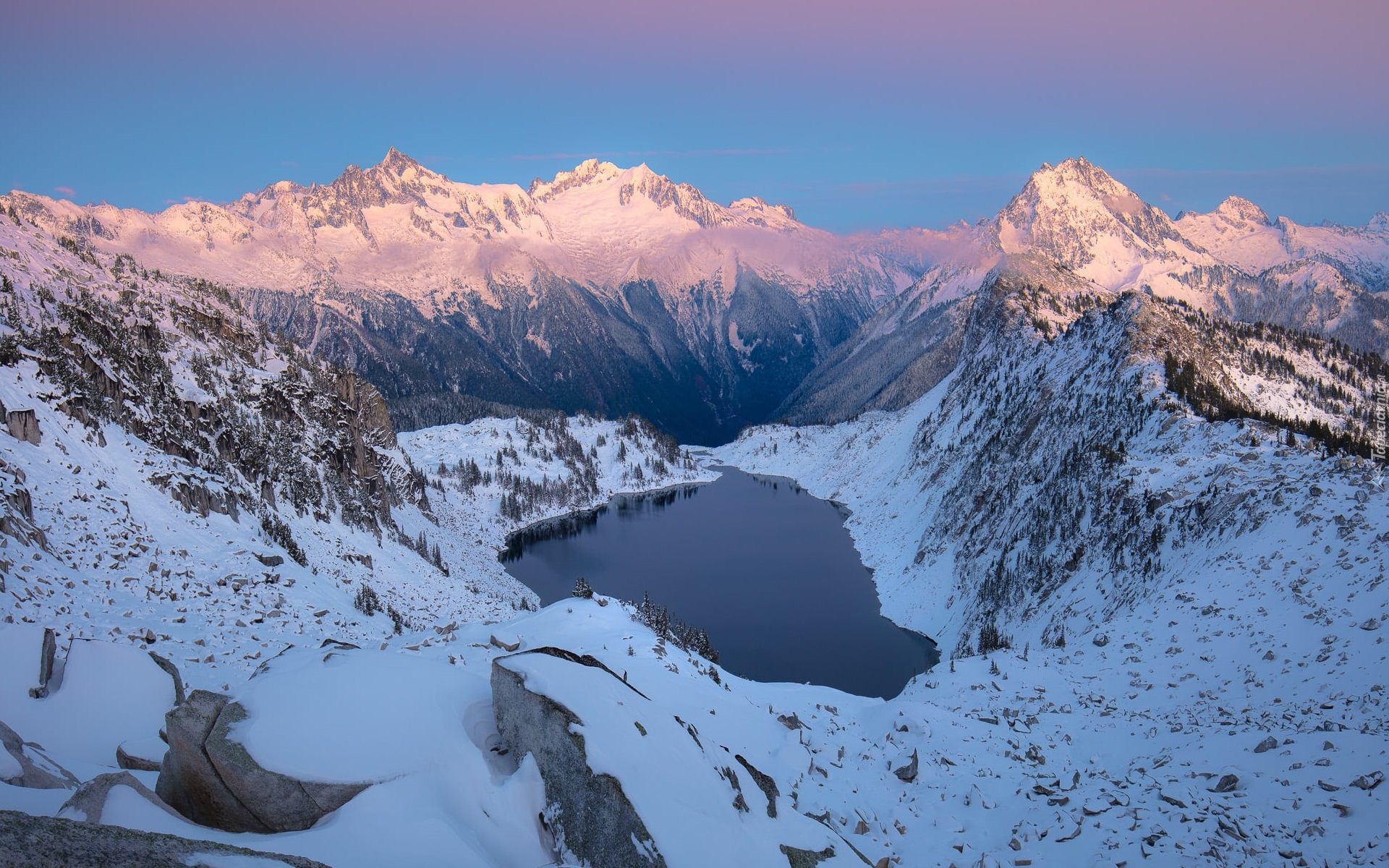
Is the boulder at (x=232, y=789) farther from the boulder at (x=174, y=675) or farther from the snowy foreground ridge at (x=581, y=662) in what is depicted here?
the boulder at (x=174, y=675)

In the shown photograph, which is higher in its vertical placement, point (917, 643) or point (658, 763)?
point (658, 763)

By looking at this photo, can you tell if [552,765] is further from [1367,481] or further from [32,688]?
[1367,481]

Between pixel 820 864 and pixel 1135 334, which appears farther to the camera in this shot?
pixel 1135 334

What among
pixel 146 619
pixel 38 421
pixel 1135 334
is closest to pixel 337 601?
pixel 146 619

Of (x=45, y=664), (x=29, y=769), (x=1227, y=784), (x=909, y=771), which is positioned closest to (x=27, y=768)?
(x=29, y=769)

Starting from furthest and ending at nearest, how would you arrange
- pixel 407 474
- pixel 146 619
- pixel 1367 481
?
pixel 407 474 → pixel 1367 481 → pixel 146 619

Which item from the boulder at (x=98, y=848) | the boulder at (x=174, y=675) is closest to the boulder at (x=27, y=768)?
the boulder at (x=174, y=675)
